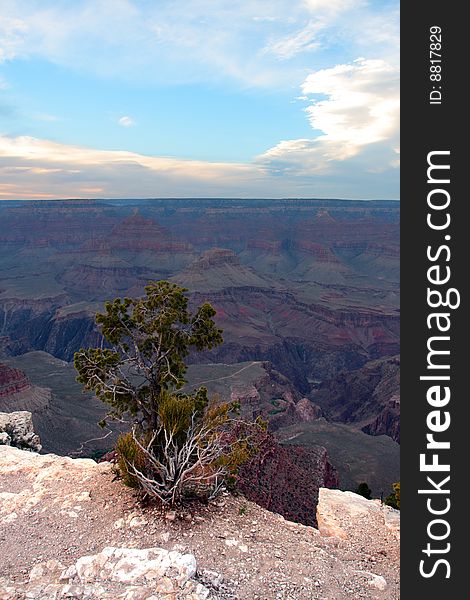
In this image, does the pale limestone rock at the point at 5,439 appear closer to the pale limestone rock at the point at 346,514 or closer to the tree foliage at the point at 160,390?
the tree foliage at the point at 160,390

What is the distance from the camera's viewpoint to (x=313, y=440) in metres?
45.5

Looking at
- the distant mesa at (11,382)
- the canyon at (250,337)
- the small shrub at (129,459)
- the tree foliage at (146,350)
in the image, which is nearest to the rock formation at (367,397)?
the canyon at (250,337)

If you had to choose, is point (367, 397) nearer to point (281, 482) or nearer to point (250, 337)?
point (250, 337)

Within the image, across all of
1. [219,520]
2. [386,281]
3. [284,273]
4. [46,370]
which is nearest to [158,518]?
[219,520]

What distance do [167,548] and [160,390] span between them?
18.0 ft

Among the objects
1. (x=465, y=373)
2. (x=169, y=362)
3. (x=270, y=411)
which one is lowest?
(x=270, y=411)

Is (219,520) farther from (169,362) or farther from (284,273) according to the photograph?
(284,273)

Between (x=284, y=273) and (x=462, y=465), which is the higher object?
(x=462, y=465)

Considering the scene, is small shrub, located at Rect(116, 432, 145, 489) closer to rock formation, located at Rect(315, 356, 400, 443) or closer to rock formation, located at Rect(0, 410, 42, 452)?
rock formation, located at Rect(0, 410, 42, 452)

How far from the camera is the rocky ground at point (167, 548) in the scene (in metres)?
7.65

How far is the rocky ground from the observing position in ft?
25.1

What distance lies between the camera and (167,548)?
8.71 m

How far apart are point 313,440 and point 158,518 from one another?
1496 inches

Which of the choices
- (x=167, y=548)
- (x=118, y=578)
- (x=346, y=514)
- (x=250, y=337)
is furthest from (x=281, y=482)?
(x=250, y=337)
